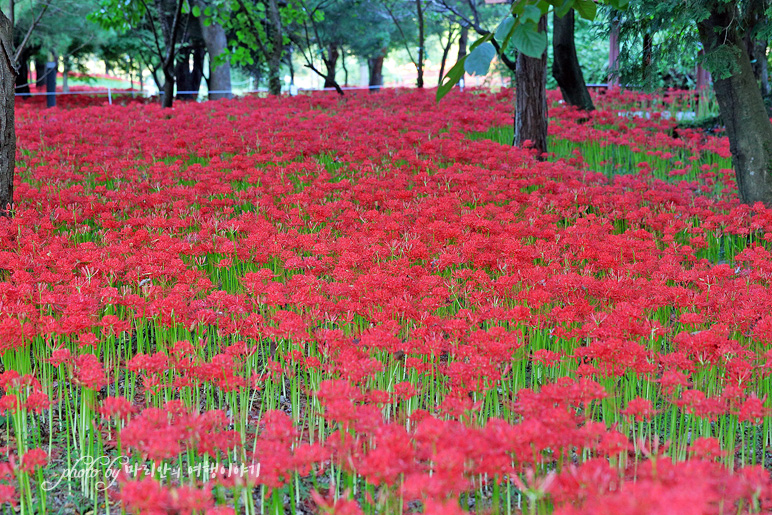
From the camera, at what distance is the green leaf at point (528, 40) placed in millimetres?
2260

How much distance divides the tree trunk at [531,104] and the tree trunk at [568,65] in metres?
3.55


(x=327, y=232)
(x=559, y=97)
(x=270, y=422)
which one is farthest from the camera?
(x=559, y=97)

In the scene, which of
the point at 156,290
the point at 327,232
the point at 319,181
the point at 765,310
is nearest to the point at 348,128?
the point at 319,181

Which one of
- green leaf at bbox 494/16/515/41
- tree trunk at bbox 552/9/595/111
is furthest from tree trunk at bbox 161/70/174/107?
green leaf at bbox 494/16/515/41

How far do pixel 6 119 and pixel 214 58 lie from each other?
13805 mm

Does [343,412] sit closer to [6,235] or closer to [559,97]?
[6,235]

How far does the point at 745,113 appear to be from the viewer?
666 centimetres

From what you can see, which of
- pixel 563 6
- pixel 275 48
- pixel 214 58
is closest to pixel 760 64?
pixel 275 48

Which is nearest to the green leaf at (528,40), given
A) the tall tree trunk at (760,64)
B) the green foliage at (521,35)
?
the green foliage at (521,35)

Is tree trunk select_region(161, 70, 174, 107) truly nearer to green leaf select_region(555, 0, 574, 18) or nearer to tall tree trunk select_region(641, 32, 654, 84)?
tall tree trunk select_region(641, 32, 654, 84)

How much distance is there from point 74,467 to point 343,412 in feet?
4.44

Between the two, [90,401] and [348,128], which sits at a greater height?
[348,128]

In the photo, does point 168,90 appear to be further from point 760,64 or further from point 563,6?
point 563,6

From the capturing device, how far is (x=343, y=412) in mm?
2219
